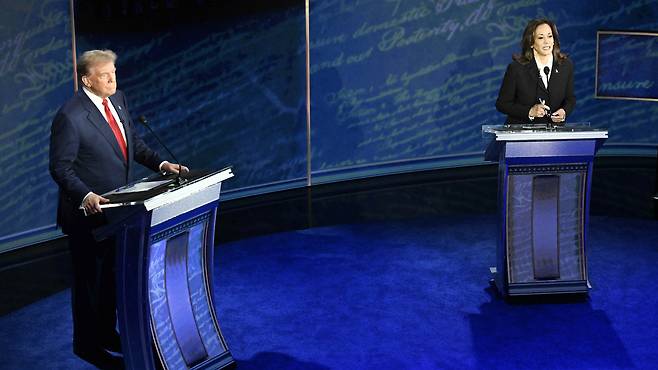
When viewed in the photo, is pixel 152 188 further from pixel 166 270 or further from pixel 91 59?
pixel 91 59

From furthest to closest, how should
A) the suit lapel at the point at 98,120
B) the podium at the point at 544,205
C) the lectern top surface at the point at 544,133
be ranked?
the podium at the point at 544,205, the lectern top surface at the point at 544,133, the suit lapel at the point at 98,120

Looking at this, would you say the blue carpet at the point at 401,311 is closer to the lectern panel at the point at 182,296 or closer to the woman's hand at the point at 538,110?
the lectern panel at the point at 182,296

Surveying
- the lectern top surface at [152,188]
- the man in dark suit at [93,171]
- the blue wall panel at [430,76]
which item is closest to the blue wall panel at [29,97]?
the man in dark suit at [93,171]

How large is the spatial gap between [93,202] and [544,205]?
2603mm

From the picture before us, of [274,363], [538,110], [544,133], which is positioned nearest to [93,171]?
[274,363]

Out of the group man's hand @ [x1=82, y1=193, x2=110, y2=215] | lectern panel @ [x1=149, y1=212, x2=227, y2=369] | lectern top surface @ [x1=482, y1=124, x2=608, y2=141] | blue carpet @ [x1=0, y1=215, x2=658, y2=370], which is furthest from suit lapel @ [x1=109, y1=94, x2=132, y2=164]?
lectern top surface @ [x1=482, y1=124, x2=608, y2=141]

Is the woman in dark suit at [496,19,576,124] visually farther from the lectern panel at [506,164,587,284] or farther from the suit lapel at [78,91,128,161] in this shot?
the suit lapel at [78,91,128,161]

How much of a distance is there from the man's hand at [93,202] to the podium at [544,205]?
2196mm

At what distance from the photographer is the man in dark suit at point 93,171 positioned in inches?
154

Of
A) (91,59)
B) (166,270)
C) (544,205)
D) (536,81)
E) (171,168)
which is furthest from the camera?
(536,81)

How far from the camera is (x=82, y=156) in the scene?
3994mm

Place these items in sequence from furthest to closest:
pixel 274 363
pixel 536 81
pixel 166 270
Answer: pixel 536 81, pixel 274 363, pixel 166 270

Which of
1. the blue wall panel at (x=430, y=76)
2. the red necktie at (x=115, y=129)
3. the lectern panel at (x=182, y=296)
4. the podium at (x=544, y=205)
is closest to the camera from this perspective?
the lectern panel at (x=182, y=296)

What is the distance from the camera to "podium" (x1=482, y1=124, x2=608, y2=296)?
493 centimetres
